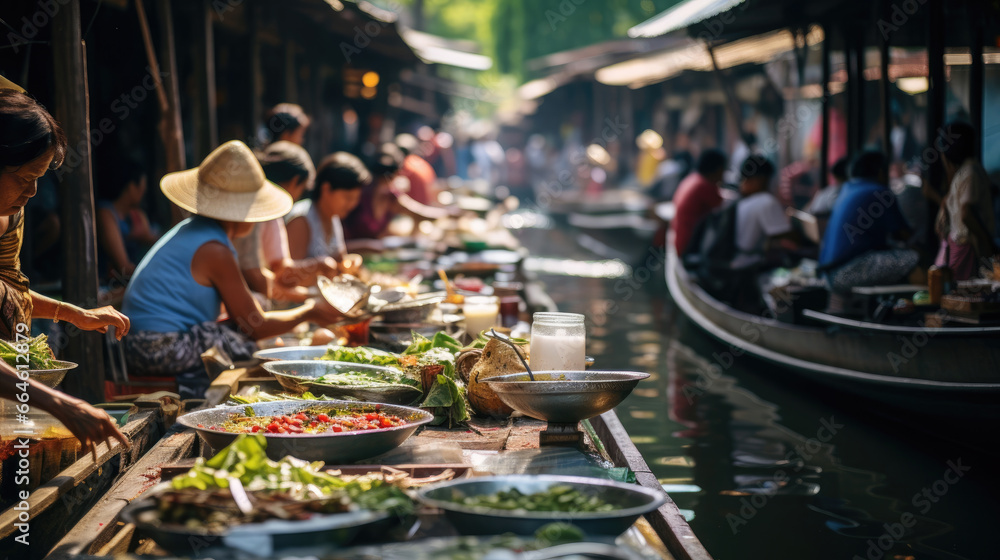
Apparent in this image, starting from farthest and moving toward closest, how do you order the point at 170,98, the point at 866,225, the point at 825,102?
the point at 825,102 → the point at 866,225 → the point at 170,98

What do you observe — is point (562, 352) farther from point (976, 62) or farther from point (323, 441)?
point (976, 62)

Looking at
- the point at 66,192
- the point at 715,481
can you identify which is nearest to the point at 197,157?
the point at 66,192

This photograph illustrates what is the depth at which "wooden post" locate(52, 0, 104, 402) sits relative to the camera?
163 inches

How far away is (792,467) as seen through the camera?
18.2 feet

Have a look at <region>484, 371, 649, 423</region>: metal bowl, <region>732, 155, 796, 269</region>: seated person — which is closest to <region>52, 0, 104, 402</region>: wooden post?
<region>484, 371, 649, 423</region>: metal bowl

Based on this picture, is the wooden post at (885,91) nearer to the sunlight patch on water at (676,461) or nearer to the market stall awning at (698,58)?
the market stall awning at (698,58)

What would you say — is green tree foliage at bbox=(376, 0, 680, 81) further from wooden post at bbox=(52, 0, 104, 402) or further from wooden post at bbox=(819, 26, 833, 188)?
wooden post at bbox=(52, 0, 104, 402)

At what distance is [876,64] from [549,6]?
2042 centimetres

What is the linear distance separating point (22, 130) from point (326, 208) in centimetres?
368

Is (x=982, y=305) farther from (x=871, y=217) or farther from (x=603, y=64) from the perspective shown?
(x=603, y=64)

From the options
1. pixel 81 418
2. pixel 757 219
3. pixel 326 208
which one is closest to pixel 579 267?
pixel 757 219

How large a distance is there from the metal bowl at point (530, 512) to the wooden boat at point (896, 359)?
393 centimetres

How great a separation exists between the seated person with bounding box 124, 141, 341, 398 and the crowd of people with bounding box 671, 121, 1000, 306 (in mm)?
4986

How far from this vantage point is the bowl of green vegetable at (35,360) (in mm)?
2684
